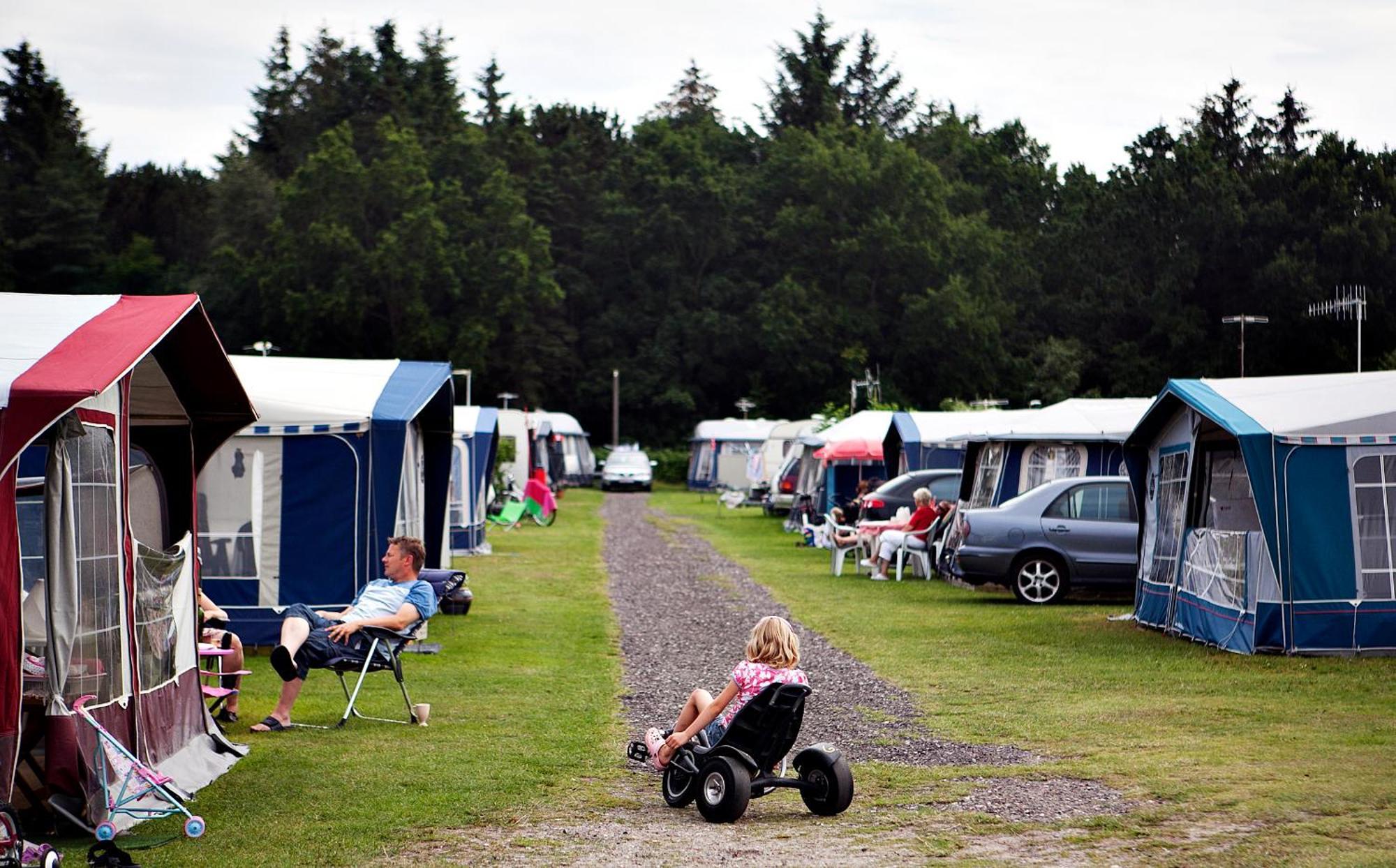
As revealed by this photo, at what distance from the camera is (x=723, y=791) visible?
7102 mm

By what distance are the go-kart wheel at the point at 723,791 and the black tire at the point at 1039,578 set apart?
11.6 meters

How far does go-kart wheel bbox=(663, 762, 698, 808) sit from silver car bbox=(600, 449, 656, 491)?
50046 mm

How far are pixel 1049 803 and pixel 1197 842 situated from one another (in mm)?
962

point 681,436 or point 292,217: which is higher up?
point 292,217

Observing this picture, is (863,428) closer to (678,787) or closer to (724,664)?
(724,664)

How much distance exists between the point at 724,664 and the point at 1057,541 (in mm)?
6704

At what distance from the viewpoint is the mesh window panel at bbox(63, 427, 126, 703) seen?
7.08m

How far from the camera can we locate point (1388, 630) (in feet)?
42.0

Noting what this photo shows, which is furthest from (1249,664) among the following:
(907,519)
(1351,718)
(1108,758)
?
(907,519)

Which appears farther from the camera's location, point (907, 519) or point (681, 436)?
point (681, 436)

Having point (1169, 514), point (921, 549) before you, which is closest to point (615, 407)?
point (921, 549)

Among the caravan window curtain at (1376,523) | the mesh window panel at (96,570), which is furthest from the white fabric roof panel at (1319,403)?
the mesh window panel at (96,570)

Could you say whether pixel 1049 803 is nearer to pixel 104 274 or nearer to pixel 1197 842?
pixel 1197 842

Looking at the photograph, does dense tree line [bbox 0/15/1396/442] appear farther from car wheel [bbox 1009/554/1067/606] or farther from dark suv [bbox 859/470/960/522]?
car wheel [bbox 1009/554/1067/606]
